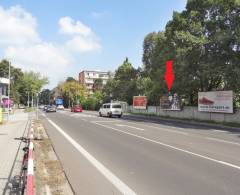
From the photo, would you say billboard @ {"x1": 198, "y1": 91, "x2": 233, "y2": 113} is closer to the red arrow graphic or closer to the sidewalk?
the red arrow graphic

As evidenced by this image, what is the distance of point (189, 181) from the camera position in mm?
8836

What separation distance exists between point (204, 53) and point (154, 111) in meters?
20.1

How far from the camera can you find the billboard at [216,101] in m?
35.9

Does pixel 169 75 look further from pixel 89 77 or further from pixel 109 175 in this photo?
pixel 89 77

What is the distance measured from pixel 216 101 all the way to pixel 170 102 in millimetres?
12312

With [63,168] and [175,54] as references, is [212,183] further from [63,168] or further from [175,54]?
[175,54]

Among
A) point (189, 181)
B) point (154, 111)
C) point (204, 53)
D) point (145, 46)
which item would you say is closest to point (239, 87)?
point (204, 53)

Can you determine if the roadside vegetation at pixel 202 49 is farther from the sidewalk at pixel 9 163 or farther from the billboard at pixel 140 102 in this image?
the sidewalk at pixel 9 163

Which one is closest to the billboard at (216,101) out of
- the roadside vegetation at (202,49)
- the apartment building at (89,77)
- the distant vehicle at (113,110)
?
the roadside vegetation at (202,49)

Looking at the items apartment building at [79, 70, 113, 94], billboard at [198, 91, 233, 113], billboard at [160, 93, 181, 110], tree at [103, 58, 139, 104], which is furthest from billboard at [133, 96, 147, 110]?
apartment building at [79, 70, 113, 94]

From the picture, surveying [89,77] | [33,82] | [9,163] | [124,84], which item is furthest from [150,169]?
[89,77]

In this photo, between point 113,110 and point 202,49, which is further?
point 113,110

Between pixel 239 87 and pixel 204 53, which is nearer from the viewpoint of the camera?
pixel 239 87

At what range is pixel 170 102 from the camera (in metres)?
49.8
